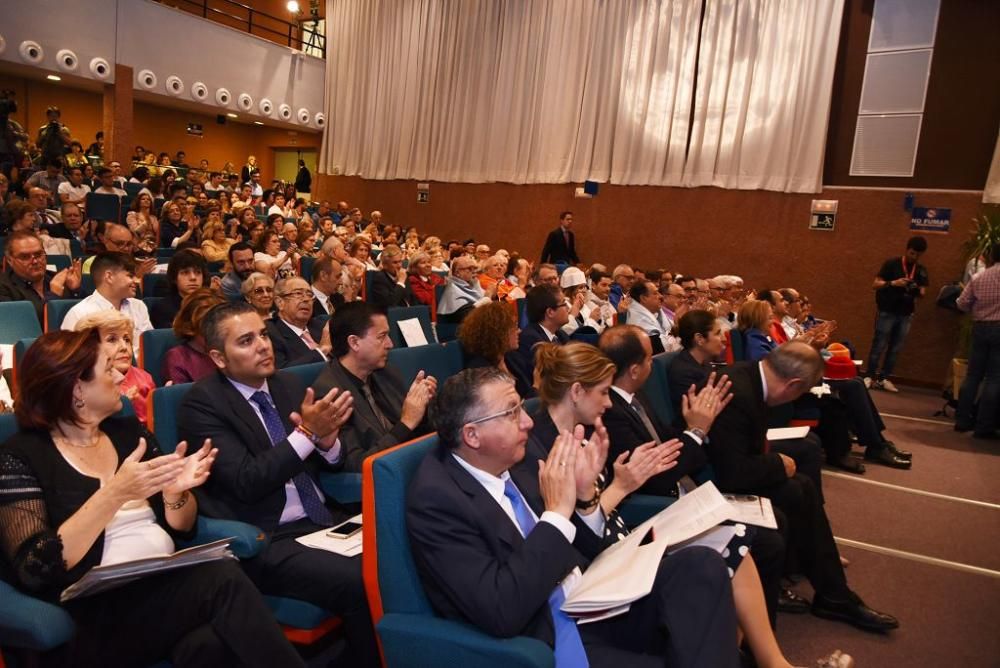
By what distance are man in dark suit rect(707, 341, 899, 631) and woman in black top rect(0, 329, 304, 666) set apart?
180cm

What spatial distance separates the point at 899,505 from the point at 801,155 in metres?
6.26

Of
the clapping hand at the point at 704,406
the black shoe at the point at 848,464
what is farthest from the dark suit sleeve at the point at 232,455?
the black shoe at the point at 848,464

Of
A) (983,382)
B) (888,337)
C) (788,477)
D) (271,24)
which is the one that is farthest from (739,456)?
(271,24)

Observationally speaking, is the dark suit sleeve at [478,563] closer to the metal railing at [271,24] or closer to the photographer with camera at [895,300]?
the photographer with camera at [895,300]

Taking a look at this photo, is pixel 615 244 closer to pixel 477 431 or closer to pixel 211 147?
pixel 477 431

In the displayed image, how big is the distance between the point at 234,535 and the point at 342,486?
1.52 feet

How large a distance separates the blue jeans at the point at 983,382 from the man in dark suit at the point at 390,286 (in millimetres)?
4902

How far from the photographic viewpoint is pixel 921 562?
3.41 metres

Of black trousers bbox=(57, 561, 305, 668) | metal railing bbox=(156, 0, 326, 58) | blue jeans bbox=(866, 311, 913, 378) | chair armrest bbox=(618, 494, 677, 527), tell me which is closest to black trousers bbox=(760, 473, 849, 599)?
chair armrest bbox=(618, 494, 677, 527)

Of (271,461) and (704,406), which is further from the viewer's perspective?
(704,406)

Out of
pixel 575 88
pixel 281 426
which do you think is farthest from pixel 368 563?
pixel 575 88

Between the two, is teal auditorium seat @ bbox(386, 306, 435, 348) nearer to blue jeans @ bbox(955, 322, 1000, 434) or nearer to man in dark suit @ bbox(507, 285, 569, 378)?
man in dark suit @ bbox(507, 285, 569, 378)

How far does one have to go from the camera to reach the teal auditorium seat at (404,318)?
4.36m

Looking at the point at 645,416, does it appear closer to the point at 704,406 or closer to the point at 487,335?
the point at 704,406
